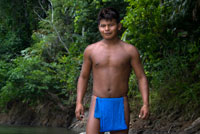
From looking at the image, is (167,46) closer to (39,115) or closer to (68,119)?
(68,119)

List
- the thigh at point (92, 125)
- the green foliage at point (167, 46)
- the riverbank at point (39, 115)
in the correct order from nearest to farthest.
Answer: the thigh at point (92, 125)
the green foliage at point (167, 46)
the riverbank at point (39, 115)

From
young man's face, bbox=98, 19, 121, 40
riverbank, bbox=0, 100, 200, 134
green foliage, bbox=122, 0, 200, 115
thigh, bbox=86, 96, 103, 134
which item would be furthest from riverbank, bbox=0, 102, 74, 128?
young man's face, bbox=98, 19, 121, 40

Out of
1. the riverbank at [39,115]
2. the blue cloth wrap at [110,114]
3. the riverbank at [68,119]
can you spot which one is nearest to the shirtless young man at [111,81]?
the blue cloth wrap at [110,114]

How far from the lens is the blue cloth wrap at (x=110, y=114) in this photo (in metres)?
3.32

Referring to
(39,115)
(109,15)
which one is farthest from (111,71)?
(39,115)

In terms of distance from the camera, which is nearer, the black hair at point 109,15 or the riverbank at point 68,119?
the black hair at point 109,15

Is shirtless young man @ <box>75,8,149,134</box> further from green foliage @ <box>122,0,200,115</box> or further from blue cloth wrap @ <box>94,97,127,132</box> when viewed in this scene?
green foliage @ <box>122,0,200,115</box>

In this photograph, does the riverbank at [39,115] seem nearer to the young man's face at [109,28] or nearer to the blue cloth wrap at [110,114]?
the blue cloth wrap at [110,114]

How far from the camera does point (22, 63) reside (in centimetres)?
1408

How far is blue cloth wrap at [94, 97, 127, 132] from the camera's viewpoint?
10.9 feet

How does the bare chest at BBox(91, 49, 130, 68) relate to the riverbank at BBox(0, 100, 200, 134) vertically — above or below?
above

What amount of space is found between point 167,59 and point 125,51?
17.8 ft

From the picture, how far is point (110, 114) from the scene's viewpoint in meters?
3.34

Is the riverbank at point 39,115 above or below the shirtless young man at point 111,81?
below
